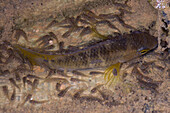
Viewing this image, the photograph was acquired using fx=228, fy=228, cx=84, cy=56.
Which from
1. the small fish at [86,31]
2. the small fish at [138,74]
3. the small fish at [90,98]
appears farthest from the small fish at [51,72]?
the small fish at [138,74]

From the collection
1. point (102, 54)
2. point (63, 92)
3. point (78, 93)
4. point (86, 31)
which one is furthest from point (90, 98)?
point (86, 31)

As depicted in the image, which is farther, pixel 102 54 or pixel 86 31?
pixel 86 31

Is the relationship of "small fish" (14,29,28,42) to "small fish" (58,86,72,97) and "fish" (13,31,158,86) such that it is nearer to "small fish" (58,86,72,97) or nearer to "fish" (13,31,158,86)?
"fish" (13,31,158,86)

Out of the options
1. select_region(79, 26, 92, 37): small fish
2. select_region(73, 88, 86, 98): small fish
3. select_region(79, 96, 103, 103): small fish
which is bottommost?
select_region(79, 96, 103, 103): small fish

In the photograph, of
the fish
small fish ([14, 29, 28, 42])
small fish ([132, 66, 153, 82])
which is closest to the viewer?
the fish

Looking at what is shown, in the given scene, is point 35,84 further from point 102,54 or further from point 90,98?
point 102,54

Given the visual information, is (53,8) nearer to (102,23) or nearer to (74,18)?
(74,18)

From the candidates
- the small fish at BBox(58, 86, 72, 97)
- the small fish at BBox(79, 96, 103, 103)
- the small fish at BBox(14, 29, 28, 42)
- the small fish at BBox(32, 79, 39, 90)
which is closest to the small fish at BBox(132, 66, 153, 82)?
the small fish at BBox(79, 96, 103, 103)

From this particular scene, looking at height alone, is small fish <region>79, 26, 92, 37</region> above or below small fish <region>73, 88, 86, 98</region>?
above

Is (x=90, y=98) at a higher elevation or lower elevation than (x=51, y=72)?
lower

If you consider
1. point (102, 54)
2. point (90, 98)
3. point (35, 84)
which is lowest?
point (90, 98)
